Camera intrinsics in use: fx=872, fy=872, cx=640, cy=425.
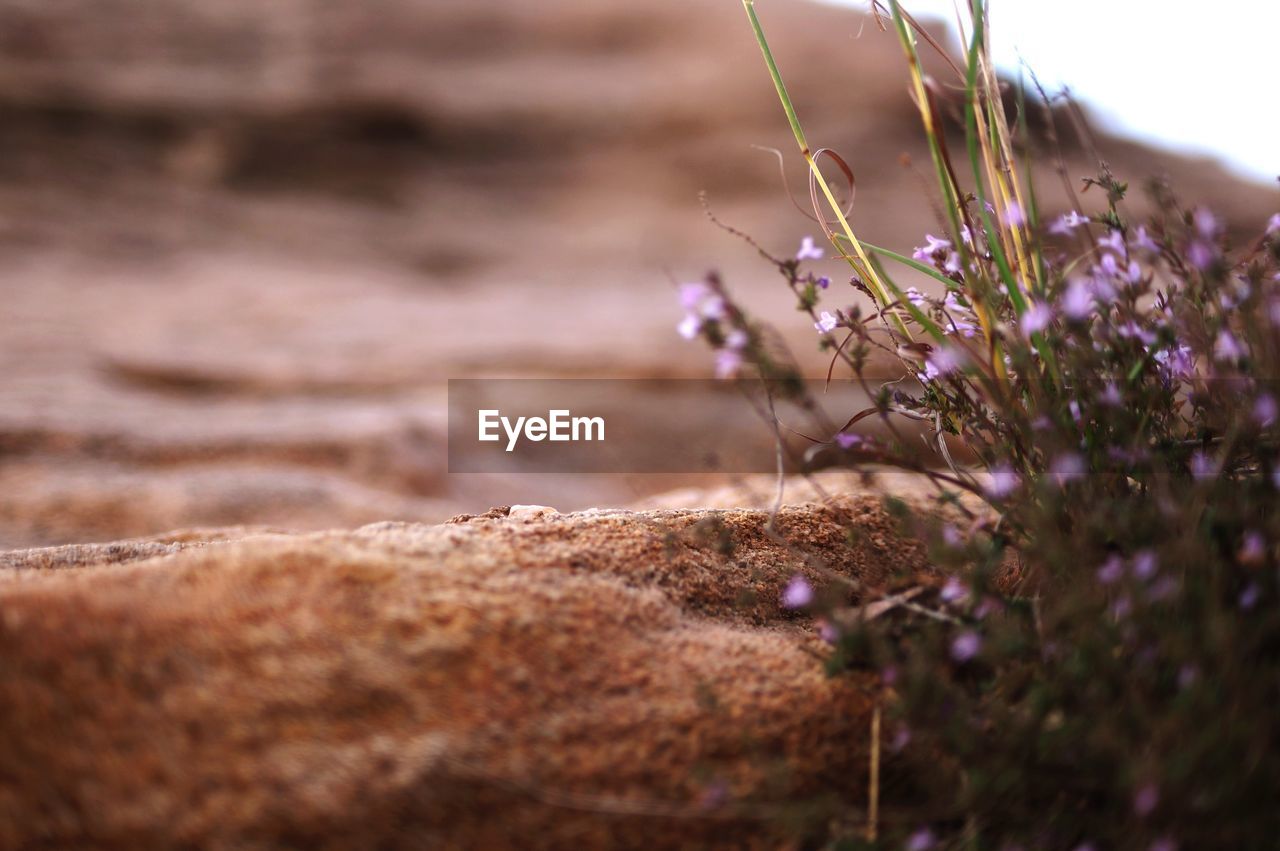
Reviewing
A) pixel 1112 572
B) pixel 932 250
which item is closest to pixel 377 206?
pixel 932 250

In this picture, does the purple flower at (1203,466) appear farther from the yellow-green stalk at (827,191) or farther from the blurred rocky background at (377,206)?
the blurred rocky background at (377,206)

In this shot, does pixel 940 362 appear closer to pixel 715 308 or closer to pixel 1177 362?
A: pixel 1177 362

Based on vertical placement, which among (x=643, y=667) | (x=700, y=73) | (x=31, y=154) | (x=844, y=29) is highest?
(x=844, y=29)

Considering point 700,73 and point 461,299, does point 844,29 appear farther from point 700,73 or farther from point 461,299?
point 461,299

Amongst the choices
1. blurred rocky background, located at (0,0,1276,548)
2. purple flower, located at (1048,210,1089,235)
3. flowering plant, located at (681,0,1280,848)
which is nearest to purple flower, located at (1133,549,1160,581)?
flowering plant, located at (681,0,1280,848)

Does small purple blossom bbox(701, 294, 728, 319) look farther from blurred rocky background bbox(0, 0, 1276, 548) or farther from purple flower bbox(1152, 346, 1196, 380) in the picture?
blurred rocky background bbox(0, 0, 1276, 548)

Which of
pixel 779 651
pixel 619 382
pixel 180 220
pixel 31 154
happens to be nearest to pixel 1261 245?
pixel 779 651

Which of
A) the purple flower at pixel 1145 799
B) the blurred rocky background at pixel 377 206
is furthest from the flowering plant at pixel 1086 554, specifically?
the blurred rocky background at pixel 377 206
